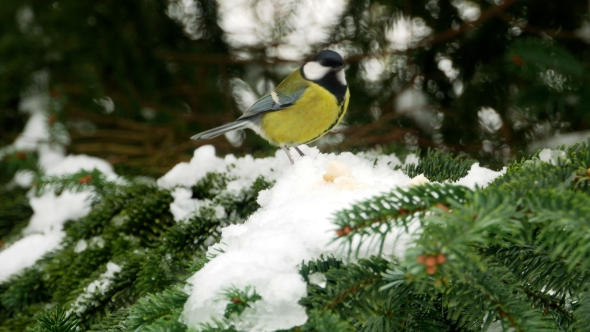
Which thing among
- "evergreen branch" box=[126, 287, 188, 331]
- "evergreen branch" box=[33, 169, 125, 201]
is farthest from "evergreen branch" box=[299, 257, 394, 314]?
"evergreen branch" box=[33, 169, 125, 201]

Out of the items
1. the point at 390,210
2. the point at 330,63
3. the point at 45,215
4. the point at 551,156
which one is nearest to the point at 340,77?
the point at 330,63

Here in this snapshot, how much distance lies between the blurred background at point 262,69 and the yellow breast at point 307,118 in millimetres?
194

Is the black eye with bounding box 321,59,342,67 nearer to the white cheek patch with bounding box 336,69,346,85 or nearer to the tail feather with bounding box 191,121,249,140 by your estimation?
the white cheek patch with bounding box 336,69,346,85

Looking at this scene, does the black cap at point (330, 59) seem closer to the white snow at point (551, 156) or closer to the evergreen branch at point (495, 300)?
the white snow at point (551, 156)

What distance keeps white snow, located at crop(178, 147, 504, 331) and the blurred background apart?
4.43ft

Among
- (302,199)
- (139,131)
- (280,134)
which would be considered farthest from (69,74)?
(302,199)

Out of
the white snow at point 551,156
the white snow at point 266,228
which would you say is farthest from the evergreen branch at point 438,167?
the white snow at point 551,156

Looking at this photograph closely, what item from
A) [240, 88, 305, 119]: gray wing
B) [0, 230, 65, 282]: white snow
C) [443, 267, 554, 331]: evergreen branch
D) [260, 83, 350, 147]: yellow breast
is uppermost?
[240, 88, 305, 119]: gray wing

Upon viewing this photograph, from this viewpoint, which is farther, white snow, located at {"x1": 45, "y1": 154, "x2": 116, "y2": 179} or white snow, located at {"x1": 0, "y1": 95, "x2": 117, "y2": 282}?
white snow, located at {"x1": 45, "y1": 154, "x2": 116, "y2": 179}

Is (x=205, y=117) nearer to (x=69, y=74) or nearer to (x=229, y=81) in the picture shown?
(x=229, y=81)

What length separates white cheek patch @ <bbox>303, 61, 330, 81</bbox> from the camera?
96.0 inches

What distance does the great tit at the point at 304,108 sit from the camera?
2.39 m

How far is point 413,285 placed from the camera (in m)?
0.89

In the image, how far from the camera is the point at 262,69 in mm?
3303
